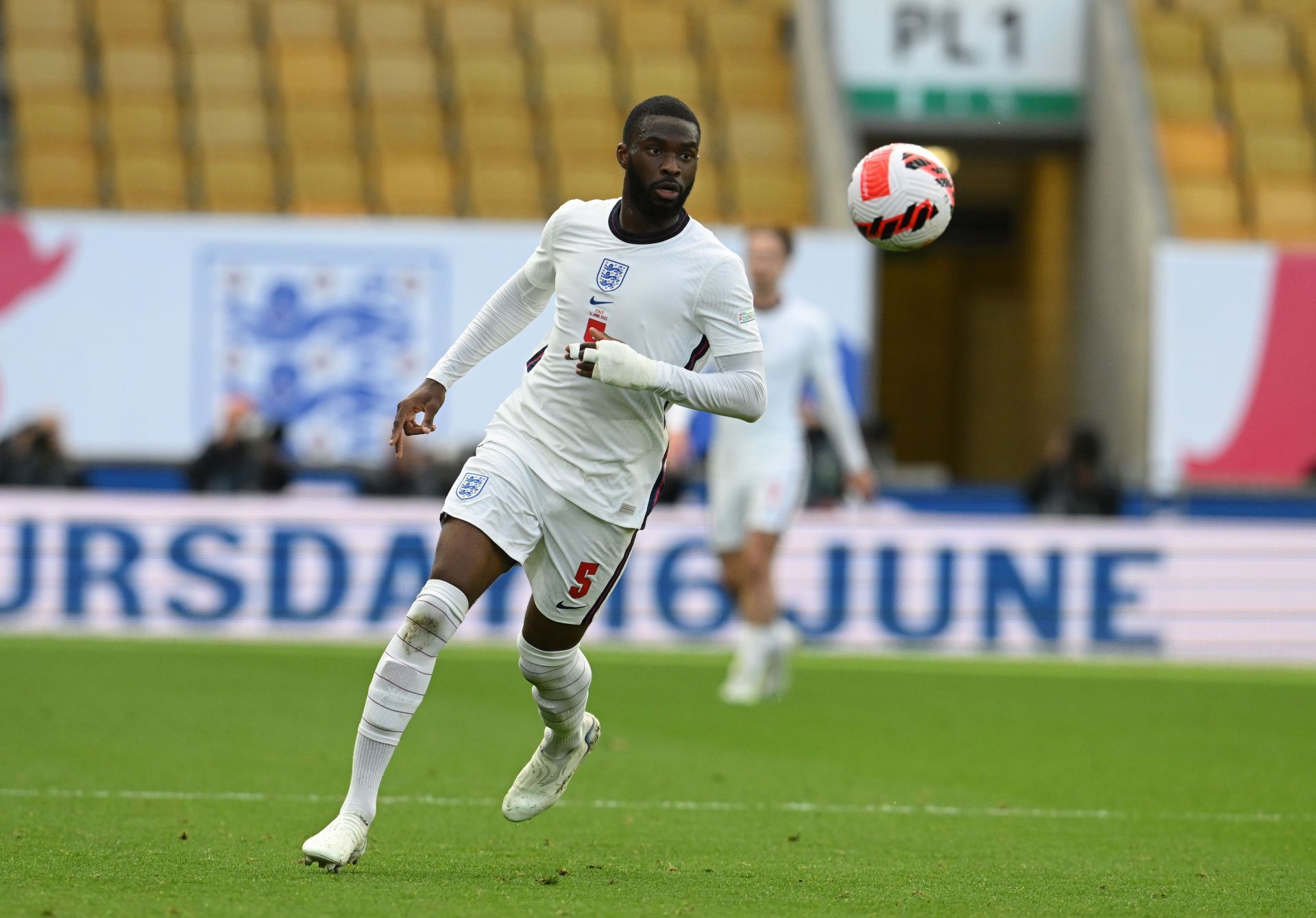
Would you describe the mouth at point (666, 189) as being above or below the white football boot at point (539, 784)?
above

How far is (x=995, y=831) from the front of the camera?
680 cm

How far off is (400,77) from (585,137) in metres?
2.09

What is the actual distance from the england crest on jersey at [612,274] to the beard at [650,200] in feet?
0.54

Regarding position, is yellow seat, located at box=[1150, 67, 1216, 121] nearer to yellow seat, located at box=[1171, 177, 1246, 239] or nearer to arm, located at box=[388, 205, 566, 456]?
yellow seat, located at box=[1171, 177, 1246, 239]

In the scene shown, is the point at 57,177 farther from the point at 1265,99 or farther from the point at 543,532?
the point at 543,532

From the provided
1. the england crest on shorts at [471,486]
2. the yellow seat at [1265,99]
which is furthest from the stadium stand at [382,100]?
the england crest on shorts at [471,486]

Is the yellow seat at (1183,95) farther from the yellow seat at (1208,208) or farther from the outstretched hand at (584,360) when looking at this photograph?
the outstretched hand at (584,360)

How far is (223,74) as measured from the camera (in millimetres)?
20438

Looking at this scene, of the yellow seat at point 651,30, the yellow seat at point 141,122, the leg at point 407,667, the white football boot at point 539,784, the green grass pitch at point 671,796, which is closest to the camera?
the green grass pitch at point 671,796

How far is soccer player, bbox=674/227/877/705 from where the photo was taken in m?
10.8

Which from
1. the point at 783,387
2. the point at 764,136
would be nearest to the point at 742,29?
the point at 764,136

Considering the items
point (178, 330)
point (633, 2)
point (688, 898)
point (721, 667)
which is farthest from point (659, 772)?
point (633, 2)

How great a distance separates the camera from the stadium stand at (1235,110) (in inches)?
778

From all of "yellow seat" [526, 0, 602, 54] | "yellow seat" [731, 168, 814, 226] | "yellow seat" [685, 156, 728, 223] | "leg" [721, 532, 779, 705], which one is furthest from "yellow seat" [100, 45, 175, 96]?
"leg" [721, 532, 779, 705]
